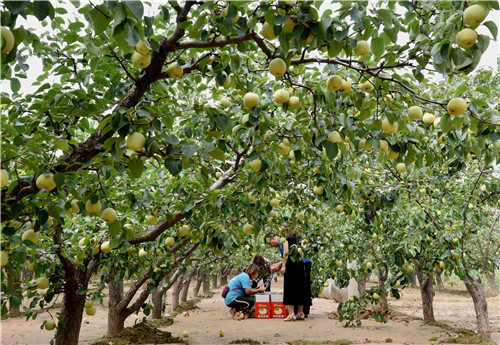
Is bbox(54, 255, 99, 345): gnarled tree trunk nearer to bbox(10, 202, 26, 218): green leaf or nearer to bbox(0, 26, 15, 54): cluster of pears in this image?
bbox(10, 202, 26, 218): green leaf

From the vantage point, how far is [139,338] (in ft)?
19.3

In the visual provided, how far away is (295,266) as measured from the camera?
8523mm

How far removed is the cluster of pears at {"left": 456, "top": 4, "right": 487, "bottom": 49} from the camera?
139 cm

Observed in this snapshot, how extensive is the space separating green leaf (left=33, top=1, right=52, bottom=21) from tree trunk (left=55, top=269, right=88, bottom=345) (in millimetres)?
3234

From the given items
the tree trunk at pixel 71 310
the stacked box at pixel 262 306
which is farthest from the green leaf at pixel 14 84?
the stacked box at pixel 262 306

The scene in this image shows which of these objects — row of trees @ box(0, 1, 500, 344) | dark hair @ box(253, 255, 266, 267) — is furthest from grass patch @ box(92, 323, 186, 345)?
dark hair @ box(253, 255, 266, 267)

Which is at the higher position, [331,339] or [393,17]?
[393,17]

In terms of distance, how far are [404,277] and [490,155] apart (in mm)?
3651

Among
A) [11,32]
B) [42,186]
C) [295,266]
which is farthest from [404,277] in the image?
[11,32]

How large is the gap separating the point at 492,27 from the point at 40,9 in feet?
5.54

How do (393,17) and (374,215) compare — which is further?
(374,215)

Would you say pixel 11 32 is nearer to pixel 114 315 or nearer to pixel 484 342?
pixel 114 315

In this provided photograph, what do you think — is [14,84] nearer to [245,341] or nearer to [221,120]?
[221,120]

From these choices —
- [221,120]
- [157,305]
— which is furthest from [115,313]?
[221,120]
